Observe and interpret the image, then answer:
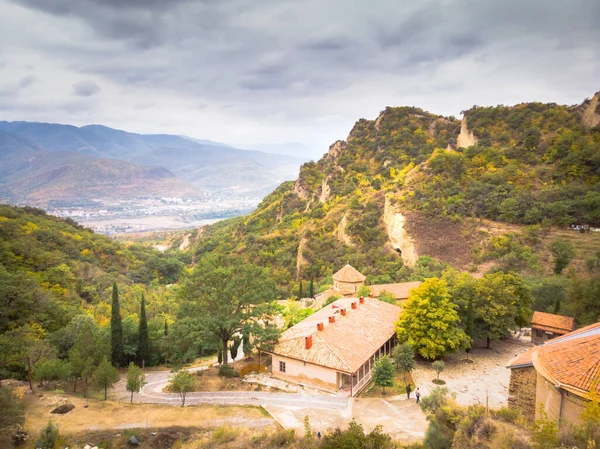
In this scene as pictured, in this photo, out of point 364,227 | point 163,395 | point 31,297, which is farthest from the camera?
point 364,227

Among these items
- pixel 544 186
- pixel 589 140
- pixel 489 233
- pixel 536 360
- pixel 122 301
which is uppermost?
pixel 589 140

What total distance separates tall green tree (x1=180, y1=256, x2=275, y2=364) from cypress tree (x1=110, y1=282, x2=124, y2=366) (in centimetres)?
506

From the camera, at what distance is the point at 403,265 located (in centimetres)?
4719

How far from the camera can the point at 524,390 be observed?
14719 millimetres

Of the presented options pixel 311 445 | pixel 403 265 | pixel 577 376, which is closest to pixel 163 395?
pixel 311 445

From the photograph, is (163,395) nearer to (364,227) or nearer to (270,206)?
(364,227)

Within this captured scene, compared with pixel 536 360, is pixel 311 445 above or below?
below

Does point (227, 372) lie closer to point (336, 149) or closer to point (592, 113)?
point (592, 113)

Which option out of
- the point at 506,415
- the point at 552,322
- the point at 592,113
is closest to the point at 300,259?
the point at 552,322

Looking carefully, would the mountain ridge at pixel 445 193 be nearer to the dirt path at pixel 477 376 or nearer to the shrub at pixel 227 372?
the dirt path at pixel 477 376

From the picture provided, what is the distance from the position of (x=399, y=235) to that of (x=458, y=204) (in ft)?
28.9

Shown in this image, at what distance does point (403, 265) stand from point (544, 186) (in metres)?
20.4

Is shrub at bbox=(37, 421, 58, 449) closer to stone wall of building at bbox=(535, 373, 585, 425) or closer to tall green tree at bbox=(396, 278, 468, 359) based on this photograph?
stone wall of building at bbox=(535, 373, 585, 425)

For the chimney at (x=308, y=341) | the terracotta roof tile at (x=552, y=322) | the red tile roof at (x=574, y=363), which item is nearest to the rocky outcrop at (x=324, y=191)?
the terracotta roof tile at (x=552, y=322)
